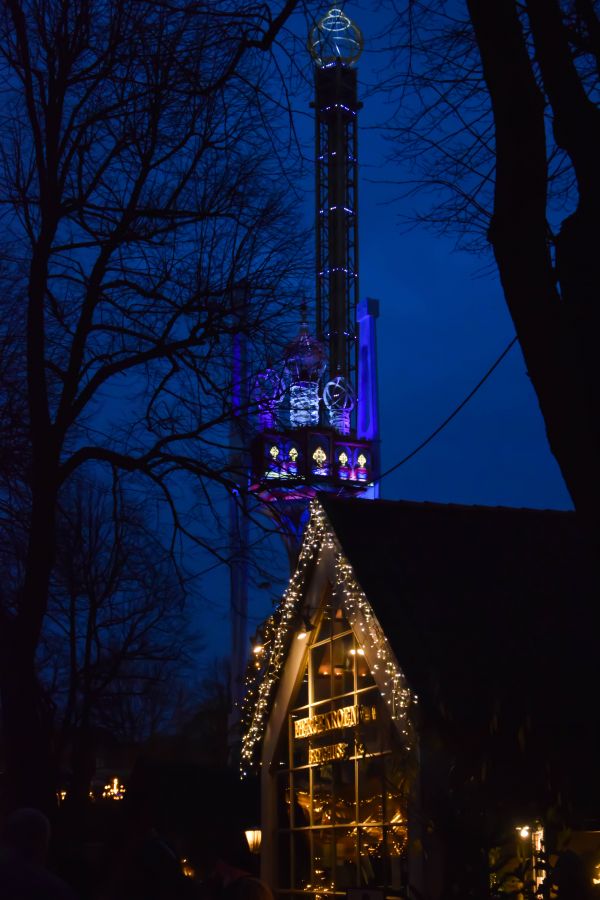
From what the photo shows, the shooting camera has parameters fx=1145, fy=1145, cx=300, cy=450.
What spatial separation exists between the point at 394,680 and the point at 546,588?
2535 millimetres

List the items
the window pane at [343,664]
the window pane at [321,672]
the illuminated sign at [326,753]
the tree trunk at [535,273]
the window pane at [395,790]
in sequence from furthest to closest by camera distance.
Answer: the window pane at [321,672], the window pane at [343,664], the illuminated sign at [326,753], the window pane at [395,790], the tree trunk at [535,273]

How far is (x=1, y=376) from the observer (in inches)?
500

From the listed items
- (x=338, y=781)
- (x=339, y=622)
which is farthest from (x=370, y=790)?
(x=339, y=622)

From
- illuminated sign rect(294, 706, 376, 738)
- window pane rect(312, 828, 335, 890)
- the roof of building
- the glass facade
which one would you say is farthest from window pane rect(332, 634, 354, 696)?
window pane rect(312, 828, 335, 890)

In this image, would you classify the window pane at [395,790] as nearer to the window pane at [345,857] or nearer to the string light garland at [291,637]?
the string light garland at [291,637]

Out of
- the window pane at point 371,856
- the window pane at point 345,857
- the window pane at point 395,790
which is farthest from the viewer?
the window pane at point 345,857

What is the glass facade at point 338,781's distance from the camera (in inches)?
505

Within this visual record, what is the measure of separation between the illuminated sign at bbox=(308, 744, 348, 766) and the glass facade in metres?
0.01

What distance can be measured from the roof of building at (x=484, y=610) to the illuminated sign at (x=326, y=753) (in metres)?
2.48

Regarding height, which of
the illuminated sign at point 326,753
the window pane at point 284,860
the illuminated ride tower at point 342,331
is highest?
the illuminated ride tower at point 342,331

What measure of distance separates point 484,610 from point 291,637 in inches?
164

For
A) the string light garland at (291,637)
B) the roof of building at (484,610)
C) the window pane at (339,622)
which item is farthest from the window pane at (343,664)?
the roof of building at (484,610)

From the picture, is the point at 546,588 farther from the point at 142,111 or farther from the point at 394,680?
the point at 142,111

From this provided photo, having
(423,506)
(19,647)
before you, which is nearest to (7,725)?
(19,647)
